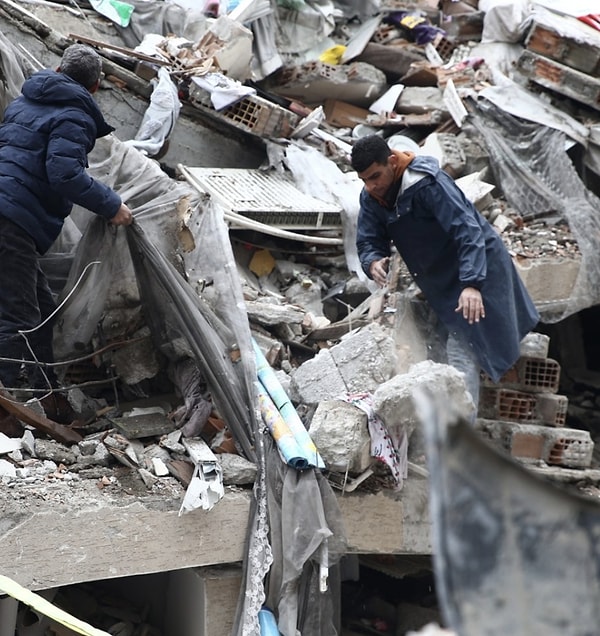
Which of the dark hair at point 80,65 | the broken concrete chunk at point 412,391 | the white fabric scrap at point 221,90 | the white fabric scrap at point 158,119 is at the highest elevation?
the white fabric scrap at point 221,90

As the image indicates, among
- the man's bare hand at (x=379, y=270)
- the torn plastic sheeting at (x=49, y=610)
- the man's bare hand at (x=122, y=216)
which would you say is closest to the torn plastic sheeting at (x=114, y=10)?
the man's bare hand at (x=122, y=216)

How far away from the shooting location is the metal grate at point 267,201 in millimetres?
6730

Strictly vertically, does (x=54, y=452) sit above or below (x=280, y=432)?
below

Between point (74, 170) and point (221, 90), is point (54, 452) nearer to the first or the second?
point (74, 170)

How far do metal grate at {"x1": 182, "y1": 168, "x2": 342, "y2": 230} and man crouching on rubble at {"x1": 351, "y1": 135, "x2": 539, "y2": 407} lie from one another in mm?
1797

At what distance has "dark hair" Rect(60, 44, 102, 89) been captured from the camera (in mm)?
4922

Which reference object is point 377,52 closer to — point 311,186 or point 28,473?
point 311,186

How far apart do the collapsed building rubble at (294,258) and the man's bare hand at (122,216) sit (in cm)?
13

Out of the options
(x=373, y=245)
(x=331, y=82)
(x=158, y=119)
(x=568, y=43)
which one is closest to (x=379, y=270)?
(x=373, y=245)

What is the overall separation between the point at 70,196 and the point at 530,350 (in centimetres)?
287

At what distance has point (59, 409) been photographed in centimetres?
518

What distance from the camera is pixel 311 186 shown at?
23.9 ft

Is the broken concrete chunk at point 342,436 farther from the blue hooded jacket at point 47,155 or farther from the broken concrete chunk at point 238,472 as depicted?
the blue hooded jacket at point 47,155

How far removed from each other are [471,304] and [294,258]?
2567mm
